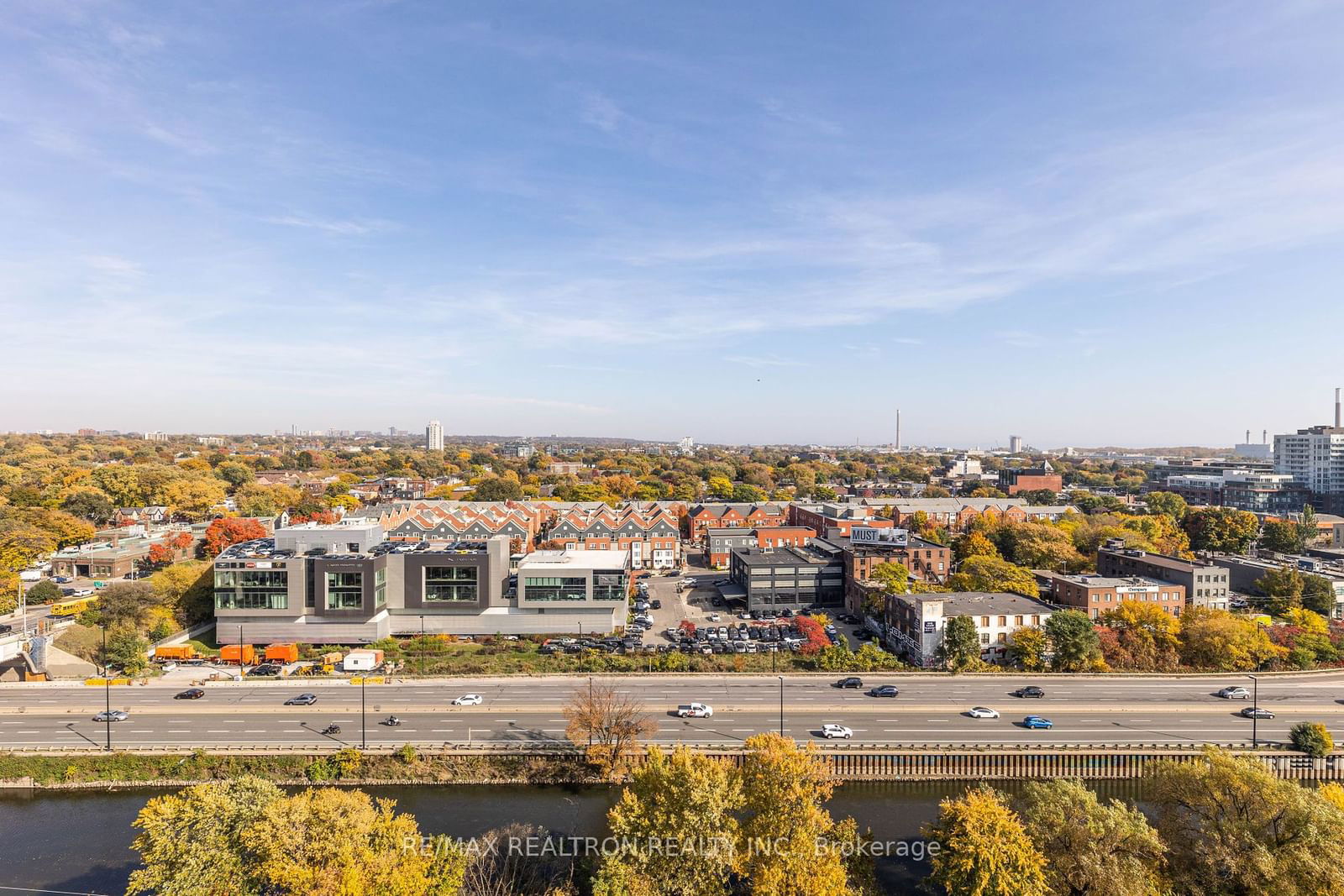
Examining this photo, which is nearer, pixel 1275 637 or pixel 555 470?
pixel 1275 637

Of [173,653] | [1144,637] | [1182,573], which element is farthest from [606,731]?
[1182,573]

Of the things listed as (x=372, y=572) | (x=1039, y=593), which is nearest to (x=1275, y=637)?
(x=1039, y=593)

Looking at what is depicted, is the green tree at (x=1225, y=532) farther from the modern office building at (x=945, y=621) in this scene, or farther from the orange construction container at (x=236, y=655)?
the orange construction container at (x=236, y=655)

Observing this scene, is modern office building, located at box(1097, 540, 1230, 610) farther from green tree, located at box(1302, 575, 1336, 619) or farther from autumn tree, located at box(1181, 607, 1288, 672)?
green tree, located at box(1302, 575, 1336, 619)

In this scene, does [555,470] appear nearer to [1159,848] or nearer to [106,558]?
[106,558]

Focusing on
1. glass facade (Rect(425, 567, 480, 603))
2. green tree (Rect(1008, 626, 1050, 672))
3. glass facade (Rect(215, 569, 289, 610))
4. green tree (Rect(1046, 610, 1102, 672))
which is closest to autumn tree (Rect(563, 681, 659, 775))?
glass facade (Rect(425, 567, 480, 603))

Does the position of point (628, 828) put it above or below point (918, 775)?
above

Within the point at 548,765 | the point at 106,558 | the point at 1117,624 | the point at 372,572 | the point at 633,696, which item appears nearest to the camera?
the point at 548,765
